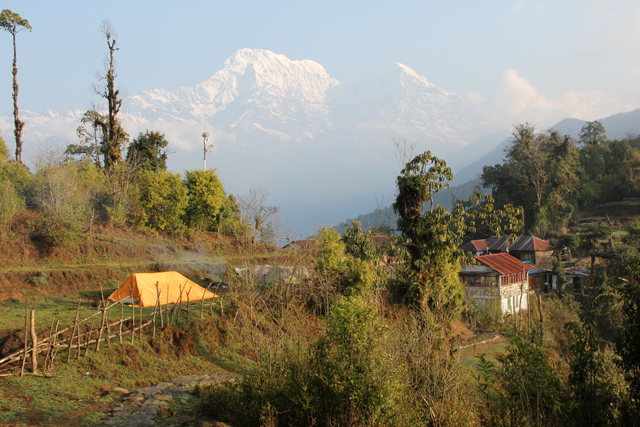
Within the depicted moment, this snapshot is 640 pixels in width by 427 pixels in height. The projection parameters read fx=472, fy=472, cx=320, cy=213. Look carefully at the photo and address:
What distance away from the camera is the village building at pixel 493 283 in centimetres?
3162

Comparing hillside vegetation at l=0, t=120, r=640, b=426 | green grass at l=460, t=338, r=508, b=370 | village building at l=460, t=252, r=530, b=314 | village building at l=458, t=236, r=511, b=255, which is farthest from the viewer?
Result: village building at l=458, t=236, r=511, b=255

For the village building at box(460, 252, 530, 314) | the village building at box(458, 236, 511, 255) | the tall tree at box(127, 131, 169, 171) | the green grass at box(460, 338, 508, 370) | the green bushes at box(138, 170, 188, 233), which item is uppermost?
the tall tree at box(127, 131, 169, 171)

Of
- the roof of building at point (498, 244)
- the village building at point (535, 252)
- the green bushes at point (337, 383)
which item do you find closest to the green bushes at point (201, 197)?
the green bushes at point (337, 383)

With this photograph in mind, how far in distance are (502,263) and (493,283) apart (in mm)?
2743

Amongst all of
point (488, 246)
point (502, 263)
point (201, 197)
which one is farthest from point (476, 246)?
point (201, 197)

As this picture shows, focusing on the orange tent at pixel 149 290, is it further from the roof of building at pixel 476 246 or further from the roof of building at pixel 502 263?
the roof of building at pixel 476 246

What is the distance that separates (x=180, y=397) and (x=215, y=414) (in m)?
1.74

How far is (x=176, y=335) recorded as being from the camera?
15008mm

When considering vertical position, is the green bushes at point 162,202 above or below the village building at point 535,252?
above

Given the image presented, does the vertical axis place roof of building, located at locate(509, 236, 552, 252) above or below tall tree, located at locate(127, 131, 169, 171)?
below

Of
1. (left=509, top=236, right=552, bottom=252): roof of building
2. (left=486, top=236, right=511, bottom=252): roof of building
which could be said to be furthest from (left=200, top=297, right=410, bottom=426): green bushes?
(left=486, top=236, right=511, bottom=252): roof of building

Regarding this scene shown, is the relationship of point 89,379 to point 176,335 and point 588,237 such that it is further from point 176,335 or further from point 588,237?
point 588,237

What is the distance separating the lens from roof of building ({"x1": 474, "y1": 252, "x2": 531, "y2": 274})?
107 feet

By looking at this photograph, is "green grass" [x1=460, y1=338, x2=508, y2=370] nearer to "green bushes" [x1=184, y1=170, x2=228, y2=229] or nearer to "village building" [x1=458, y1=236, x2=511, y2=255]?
"green bushes" [x1=184, y1=170, x2=228, y2=229]
